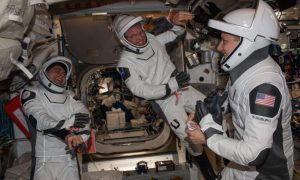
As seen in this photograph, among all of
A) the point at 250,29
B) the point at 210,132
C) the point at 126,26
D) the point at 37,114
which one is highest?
the point at 250,29

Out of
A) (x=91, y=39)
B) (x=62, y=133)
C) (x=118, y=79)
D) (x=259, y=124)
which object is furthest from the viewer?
(x=118, y=79)

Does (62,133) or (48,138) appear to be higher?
(62,133)

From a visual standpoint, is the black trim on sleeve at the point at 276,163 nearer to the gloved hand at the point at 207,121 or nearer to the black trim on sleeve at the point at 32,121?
the gloved hand at the point at 207,121

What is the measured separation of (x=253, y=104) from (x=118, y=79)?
11.7ft

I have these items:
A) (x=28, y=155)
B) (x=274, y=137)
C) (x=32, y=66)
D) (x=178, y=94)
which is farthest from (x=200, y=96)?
(x=28, y=155)

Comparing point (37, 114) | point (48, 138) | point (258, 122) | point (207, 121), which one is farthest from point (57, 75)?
point (258, 122)

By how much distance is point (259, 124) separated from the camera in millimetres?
2148

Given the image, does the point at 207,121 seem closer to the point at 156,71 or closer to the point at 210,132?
the point at 210,132

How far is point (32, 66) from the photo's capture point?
380 cm

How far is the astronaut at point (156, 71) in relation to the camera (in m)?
3.26

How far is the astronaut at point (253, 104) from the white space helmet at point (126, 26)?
997mm

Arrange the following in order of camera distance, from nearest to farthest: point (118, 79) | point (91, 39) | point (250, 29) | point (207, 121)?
point (250, 29) < point (207, 121) < point (91, 39) < point (118, 79)

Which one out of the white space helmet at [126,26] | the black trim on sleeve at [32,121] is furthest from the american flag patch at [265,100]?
the black trim on sleeve at [32,121]

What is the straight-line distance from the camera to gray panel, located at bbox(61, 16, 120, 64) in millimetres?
4613
